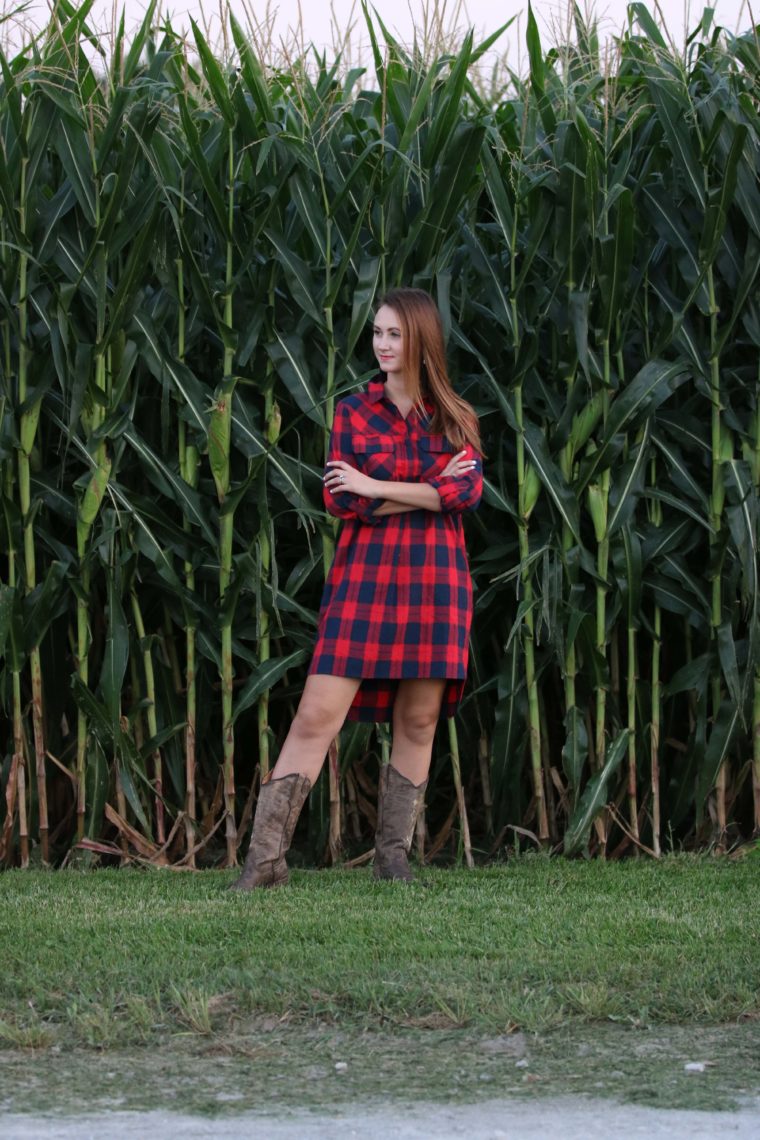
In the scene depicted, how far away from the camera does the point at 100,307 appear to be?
5.21 meters

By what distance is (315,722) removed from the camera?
4770 mm

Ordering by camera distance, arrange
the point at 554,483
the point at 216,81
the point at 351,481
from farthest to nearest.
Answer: the point at 554,483
the point at 216,81
the point at 351,481

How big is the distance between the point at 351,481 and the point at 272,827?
3.67ft

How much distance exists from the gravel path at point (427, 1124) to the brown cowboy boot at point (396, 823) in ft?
7.34

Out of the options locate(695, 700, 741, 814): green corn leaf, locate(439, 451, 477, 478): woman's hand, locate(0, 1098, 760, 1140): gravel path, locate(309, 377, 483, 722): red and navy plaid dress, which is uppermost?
locate(439, 451, 477, 478): woman's hand

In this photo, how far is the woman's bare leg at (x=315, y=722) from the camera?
187 inches

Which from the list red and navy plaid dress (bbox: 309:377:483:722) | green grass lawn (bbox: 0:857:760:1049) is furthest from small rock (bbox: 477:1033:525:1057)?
red and navy plaid dress (bbox: 309:377:483:722)

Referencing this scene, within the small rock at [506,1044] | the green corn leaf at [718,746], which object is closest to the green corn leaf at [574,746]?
the green corn leaf at [718,746]

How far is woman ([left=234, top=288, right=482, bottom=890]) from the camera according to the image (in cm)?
474

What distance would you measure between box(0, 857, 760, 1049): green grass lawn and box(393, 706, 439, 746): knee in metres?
0.47

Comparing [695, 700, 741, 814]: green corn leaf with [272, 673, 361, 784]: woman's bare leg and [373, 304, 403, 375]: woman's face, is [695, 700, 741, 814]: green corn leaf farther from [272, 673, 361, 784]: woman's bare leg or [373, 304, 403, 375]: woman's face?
[373, 304, 403, 375]: woman's face

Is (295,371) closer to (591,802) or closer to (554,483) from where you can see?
(554,483)

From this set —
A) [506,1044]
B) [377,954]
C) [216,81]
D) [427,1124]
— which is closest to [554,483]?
[216,81]

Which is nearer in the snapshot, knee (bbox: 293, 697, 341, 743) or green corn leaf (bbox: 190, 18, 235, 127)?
knee (bbox: 293, 697, 341, 743)
